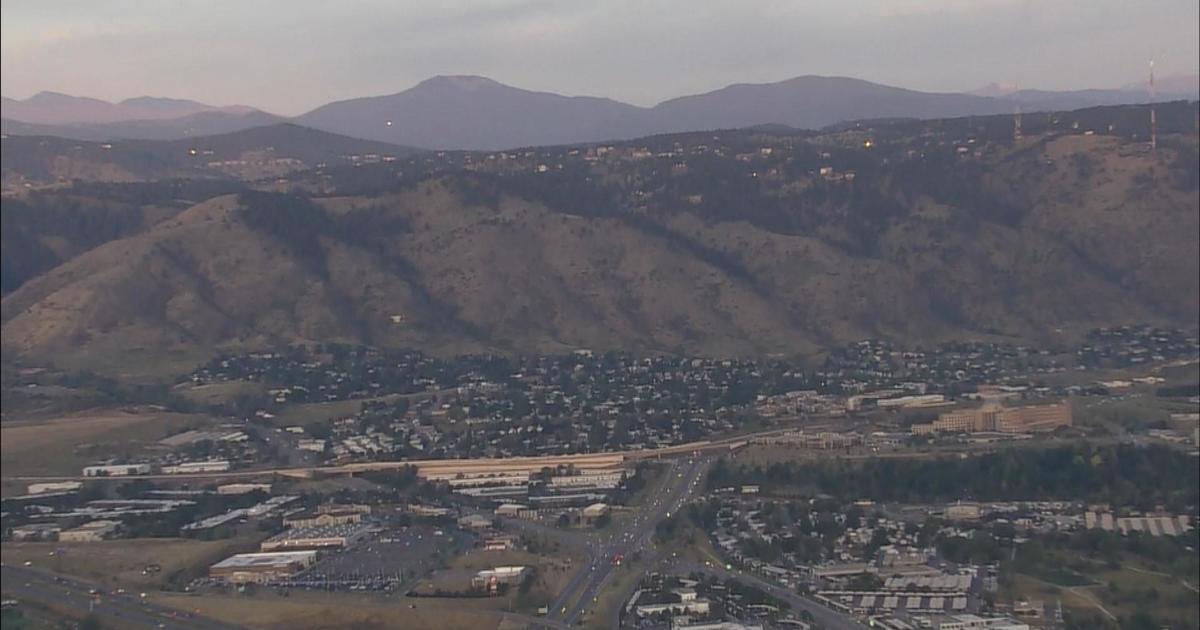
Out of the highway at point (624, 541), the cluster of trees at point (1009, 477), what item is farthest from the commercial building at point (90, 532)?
the cluster of trees at point (1009, 477)

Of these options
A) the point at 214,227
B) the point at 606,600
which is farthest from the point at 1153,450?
the point at 214,227

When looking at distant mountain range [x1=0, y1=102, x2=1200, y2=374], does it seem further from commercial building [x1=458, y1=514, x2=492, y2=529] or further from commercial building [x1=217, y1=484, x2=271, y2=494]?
commercial building [x1=458, y1=514, x2=492, y2=529]

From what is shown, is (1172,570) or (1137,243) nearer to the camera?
(1172,570)

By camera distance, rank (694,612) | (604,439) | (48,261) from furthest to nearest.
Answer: (48,261), (604,439), (694,612)

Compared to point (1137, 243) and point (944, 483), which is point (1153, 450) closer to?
point (944, 483)

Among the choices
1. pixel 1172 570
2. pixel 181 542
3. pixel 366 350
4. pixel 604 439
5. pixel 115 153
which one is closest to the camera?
pixel 1172 570

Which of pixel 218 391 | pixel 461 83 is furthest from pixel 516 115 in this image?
pixel 218 391
